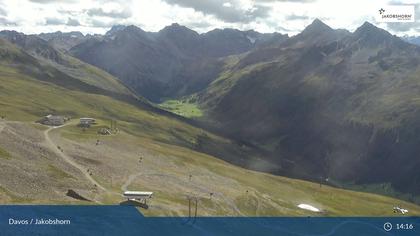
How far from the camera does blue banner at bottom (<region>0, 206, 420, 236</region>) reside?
7956 centimetres

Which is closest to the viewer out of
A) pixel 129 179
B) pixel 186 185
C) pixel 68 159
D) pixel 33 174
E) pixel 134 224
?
pixel 134 224

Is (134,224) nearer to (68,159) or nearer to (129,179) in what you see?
(129,179)

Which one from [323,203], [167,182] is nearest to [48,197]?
[167,182]

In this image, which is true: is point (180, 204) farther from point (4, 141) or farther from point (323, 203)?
point (323, 203)

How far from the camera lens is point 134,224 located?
91.1 metres

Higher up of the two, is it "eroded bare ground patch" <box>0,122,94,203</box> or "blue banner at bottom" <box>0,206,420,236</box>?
"eroded bare ground patch" <box>0,122,94,203</box>

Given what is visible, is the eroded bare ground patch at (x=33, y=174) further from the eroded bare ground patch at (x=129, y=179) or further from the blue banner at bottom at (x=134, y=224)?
the blue banner at bottom at (x=134, y=224)

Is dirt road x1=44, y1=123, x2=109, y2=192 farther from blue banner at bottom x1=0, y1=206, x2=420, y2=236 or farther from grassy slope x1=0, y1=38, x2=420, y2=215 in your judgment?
blue banner at bottom x1=0, y1=206, x2=420, y2=236

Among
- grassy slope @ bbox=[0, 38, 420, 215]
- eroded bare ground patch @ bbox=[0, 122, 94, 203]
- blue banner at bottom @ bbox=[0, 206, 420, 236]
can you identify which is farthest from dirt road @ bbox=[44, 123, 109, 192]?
blue banner at bottom @ bbox=[0, 206, 420, 236]

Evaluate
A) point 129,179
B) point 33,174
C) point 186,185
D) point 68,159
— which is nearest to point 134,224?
point 33,174

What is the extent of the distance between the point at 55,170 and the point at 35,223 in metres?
45.3

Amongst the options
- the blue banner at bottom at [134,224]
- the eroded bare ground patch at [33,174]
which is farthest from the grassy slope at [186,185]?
the blue banner at bottom at [134,224]

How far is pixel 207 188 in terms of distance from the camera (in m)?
146

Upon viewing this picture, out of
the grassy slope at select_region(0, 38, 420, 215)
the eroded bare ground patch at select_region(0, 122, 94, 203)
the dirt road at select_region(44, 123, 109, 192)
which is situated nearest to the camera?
the eroded bare ground patch at select_region(0, 122, 94, 203)
